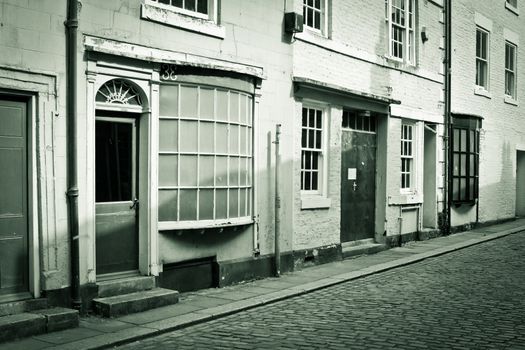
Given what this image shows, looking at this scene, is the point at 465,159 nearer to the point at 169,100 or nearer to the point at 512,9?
the point at 512,9

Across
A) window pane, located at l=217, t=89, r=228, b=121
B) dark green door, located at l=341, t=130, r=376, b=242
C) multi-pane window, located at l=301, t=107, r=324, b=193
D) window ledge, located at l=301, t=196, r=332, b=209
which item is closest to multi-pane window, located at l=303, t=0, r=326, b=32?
multi-pane window, located at l=301, t=107, r=324, b=193

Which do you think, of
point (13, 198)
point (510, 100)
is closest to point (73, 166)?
point (13, 198)

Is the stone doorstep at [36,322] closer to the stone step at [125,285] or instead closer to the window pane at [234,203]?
the stone step at [125,285]

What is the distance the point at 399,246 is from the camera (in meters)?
15.1

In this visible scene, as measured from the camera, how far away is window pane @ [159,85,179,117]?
349 inches

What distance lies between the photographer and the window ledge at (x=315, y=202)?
38.5 ft

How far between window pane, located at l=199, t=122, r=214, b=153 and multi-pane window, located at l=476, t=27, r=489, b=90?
13.0 m

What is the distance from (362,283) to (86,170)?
195 inches

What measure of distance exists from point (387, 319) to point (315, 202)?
4.39 m

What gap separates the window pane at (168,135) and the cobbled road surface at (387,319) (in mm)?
2525

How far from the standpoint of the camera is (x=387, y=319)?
782 centimetres

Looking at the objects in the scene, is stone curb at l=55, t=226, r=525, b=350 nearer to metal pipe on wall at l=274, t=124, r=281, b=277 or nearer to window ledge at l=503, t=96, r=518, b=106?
metal pipe on wall at l=274, t=124, r=281, b=277

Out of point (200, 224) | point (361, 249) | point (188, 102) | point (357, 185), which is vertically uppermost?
point (188, 102)

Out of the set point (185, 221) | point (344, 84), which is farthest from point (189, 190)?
point (344, 84)
